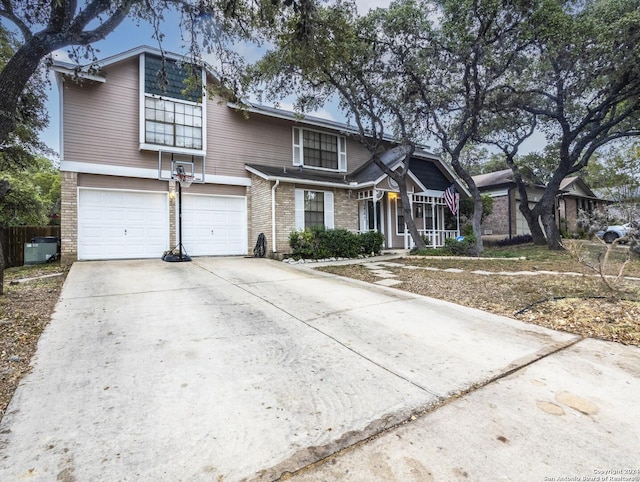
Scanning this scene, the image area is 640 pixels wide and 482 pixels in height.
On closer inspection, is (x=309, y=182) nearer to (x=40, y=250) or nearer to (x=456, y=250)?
(x=456, y=250)

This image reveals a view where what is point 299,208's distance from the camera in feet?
38.6

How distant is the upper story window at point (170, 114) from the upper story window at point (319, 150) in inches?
153

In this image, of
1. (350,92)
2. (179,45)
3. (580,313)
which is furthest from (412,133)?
(580,313)

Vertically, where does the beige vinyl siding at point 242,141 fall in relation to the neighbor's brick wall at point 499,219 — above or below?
above

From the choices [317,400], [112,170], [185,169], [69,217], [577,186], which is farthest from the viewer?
[577,186]

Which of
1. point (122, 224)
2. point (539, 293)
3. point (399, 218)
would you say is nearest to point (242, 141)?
point (122, 224)

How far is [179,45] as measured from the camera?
6.52m

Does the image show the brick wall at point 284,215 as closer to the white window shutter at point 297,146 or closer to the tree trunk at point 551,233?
the white window shutter at point 297,146

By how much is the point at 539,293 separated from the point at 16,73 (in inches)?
338

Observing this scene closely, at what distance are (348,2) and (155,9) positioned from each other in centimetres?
566

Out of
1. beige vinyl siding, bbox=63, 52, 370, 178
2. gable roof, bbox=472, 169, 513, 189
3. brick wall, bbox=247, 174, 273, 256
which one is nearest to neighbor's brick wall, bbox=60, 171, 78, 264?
beige vinyl siding, bbox=63, 52, 370, 178

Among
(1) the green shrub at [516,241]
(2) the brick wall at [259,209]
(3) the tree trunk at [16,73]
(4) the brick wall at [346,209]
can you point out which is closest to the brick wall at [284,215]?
(2) the brick wall at [259,209]

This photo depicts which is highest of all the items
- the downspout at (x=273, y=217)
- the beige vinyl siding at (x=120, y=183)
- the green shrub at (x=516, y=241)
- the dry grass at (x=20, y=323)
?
the beige vinyl siding at (x=120, y=183)

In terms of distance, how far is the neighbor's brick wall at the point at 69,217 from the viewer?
9.45 metres
